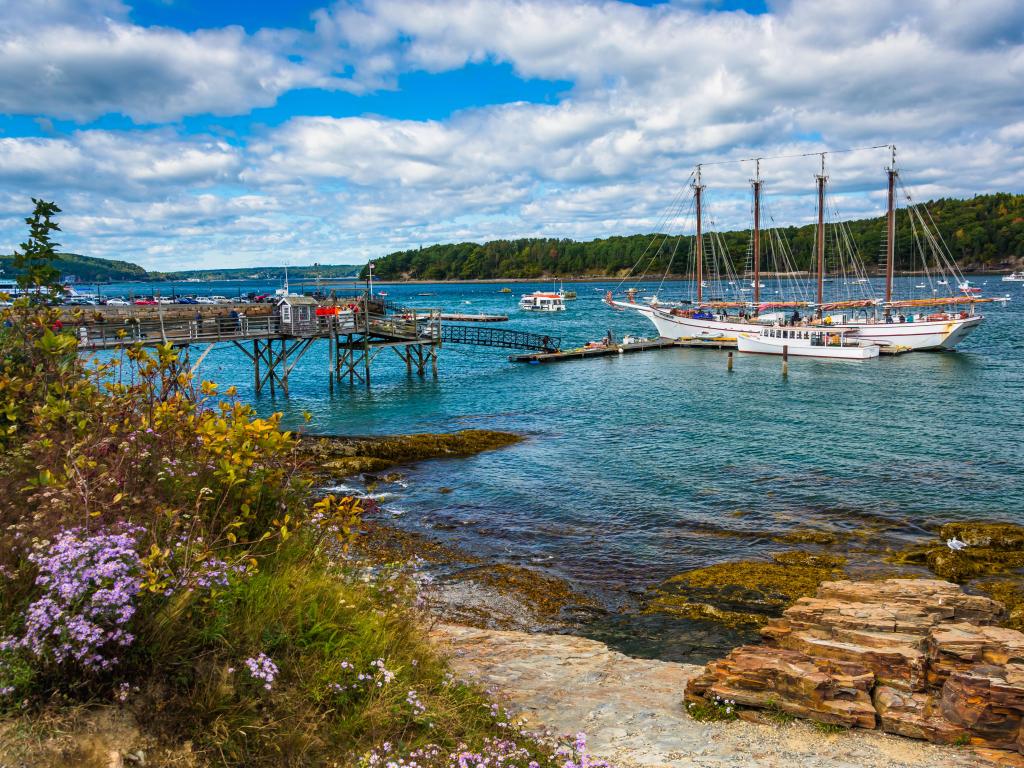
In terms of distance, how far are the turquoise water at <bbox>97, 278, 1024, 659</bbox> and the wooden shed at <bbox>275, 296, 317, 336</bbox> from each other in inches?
169

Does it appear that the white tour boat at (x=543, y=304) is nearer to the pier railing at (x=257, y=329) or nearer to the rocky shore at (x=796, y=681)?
the pier railing at (x=257, y=329)

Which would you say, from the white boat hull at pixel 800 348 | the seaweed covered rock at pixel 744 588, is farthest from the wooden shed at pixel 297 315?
the white boat hull at pixel 800 348

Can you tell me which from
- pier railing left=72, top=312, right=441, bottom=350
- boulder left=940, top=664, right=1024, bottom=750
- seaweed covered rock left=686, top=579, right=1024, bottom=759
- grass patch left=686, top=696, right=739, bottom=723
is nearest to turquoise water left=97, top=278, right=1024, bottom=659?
pier railing left=72, top=312, right=441, bottom=350

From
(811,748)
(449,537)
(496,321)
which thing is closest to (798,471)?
(449,537)

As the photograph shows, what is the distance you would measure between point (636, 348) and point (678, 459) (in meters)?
40.7

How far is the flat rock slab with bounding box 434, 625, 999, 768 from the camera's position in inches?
264

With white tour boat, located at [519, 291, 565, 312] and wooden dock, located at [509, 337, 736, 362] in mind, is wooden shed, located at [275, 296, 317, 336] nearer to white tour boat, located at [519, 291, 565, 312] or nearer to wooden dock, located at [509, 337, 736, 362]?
wooden dock, located at [509, 337, 736, 362]

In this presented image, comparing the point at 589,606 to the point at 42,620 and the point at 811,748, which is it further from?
the point at 42,620

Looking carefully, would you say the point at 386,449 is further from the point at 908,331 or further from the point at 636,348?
the point at 908,331

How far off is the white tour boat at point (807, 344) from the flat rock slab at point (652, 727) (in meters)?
52.4

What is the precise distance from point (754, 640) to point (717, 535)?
6525 millimetres

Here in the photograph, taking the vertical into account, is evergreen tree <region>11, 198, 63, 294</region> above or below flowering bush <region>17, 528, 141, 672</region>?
above

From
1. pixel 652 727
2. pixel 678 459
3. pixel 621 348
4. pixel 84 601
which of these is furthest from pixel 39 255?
pixel 621 348

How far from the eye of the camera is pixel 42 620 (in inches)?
179
